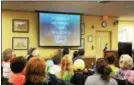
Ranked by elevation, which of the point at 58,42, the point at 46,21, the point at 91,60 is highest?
the point at 46,21

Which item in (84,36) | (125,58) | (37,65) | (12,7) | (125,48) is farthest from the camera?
(84,36)

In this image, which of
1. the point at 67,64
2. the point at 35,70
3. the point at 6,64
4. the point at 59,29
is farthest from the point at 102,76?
the point at 59,29

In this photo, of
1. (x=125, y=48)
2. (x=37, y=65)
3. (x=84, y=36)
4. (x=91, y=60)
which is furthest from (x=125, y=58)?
(x=84, y=36)

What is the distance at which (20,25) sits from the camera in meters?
9.78

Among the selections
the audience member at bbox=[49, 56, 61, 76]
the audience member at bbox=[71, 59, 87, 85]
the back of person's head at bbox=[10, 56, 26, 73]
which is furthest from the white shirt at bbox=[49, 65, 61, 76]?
the back of person's head at bbox=[10, 56, 26, 73]

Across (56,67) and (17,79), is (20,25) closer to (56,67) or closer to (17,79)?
(56,67)

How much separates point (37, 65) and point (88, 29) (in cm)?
833

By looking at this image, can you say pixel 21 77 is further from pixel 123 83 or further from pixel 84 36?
pixel 84 36

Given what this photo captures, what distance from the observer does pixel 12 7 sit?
29.8 feet

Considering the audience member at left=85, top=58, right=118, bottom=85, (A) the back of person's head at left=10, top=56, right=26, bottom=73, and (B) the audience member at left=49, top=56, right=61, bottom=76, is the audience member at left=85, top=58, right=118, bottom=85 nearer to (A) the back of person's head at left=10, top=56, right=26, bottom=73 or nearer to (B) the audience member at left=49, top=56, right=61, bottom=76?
(A) the back of person's head at left=10, top=56, right=26, bottom=73

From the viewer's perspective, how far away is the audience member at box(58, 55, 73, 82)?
14.4 feet

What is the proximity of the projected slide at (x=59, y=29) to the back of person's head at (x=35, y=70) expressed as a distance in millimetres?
6884

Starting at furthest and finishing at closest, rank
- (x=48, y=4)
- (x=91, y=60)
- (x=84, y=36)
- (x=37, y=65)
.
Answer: (x=84, y=36)
(x=91, y=60)
(x=48, y=4)
(x=37, y=65)

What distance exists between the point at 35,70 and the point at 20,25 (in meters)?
6.95
